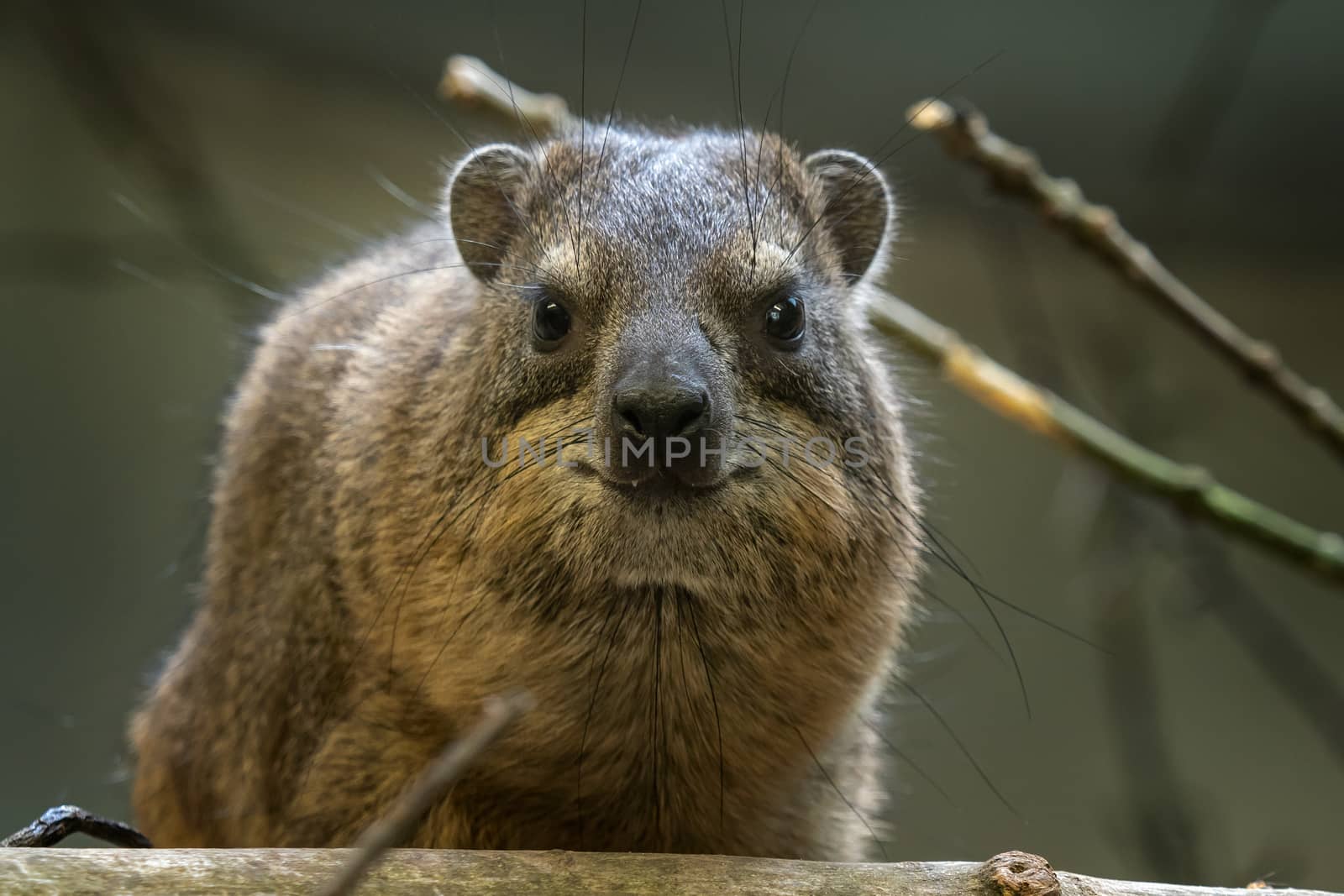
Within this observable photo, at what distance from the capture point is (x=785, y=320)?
114 inches

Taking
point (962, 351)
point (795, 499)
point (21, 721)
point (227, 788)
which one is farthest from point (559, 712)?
point (21, 721)

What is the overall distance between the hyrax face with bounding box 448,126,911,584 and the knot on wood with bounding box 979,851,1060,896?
2.56 ft

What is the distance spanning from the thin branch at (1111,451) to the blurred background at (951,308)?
102 cm

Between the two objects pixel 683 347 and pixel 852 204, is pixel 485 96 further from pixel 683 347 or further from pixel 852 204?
pixel 683 347

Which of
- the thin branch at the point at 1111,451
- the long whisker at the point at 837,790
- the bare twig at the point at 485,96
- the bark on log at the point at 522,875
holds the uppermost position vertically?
the bare twig at the point at 485,96

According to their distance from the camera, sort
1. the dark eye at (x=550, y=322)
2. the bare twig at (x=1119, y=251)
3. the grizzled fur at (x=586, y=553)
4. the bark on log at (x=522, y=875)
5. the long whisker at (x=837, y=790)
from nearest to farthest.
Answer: the bark on log at (x=522, y=875), the grizzled fur at (x=586, y=553), the dark eye at (x=550, y=322), the long whisker at (x=837, y=790), the bare twig at (x=1119, y=251)

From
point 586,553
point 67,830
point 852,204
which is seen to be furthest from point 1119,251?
point 67,830

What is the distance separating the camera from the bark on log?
6.68 ft

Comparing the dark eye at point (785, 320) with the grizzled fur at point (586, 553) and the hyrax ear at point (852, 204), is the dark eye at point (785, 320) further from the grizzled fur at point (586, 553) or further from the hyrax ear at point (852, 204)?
the hyrax ear at point (852, 204)

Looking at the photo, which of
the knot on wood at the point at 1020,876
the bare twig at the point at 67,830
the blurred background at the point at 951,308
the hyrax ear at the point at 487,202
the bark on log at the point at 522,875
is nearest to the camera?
the bark on log at the point at 522,875

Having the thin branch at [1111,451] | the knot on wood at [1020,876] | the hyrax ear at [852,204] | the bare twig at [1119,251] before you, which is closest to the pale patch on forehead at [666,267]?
the hyrax ear at [852,204]

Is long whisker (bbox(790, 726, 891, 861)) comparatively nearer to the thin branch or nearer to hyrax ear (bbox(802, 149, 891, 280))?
hyrax ear (bbox(802, 149, 891, 280))

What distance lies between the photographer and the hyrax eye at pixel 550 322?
2.85 metres

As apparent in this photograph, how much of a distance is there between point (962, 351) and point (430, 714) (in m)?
2.43
